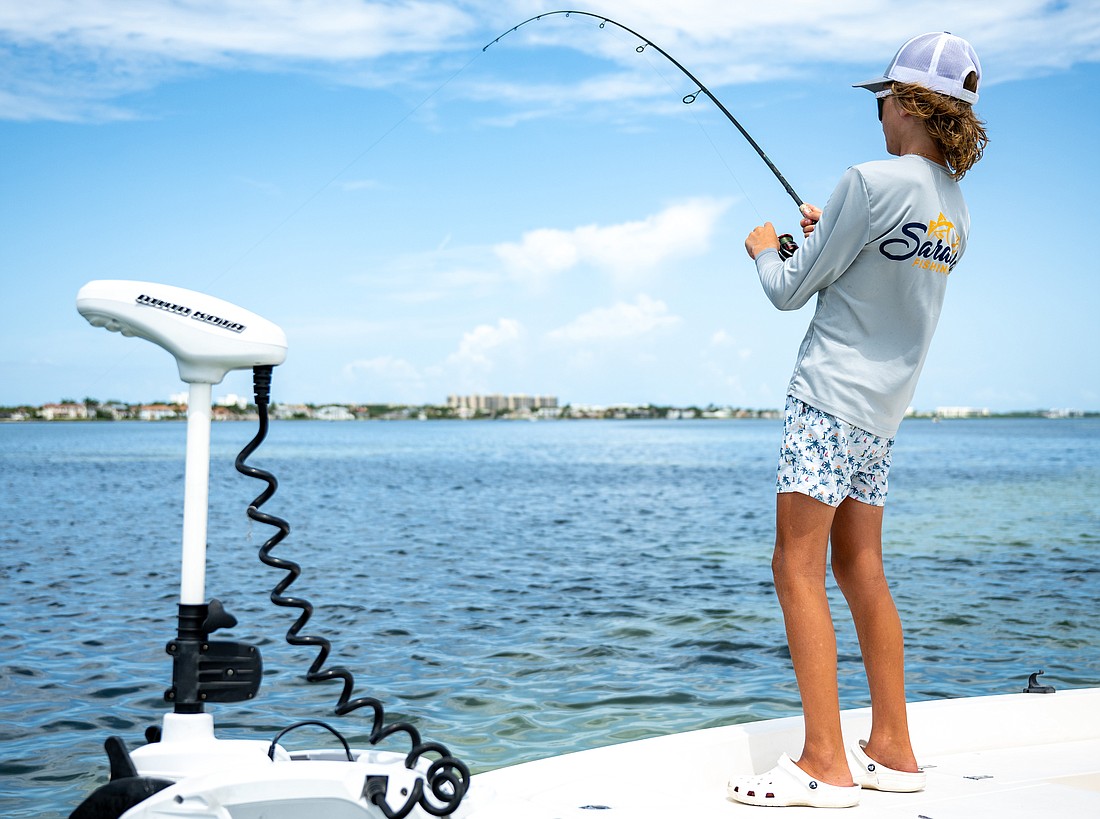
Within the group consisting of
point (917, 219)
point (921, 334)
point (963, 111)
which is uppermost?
point (963, 111)

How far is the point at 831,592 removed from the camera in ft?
29.8

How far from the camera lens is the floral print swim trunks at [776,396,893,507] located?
232 centimetres

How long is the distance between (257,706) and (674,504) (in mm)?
16191

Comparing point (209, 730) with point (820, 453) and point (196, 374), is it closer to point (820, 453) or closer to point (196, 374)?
point (196, 374)

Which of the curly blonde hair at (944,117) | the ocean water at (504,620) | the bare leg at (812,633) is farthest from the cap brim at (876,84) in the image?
the ocean water at (504,620)

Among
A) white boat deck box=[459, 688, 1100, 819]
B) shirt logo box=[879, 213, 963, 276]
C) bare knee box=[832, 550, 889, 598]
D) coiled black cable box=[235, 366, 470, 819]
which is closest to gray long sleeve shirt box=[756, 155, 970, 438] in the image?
shirt logo box=[879, 213, 963, 276]

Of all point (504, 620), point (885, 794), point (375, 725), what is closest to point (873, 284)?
point (885, 794)

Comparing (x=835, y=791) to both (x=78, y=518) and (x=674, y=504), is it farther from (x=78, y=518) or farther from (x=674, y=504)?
(x=674, y=504)

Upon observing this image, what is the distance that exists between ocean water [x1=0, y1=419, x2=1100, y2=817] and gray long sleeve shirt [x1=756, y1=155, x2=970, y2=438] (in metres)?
2.58

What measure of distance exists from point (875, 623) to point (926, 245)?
35.7 inches

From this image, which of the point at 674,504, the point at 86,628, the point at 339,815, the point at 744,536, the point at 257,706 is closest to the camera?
the point at 339,815

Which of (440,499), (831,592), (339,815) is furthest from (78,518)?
(339,815)

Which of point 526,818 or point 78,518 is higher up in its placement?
point 526,818

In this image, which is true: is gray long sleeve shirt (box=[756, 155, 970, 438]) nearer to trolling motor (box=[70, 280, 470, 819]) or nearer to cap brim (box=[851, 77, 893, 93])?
cap brim (box=[851, 77, 893, 93])
